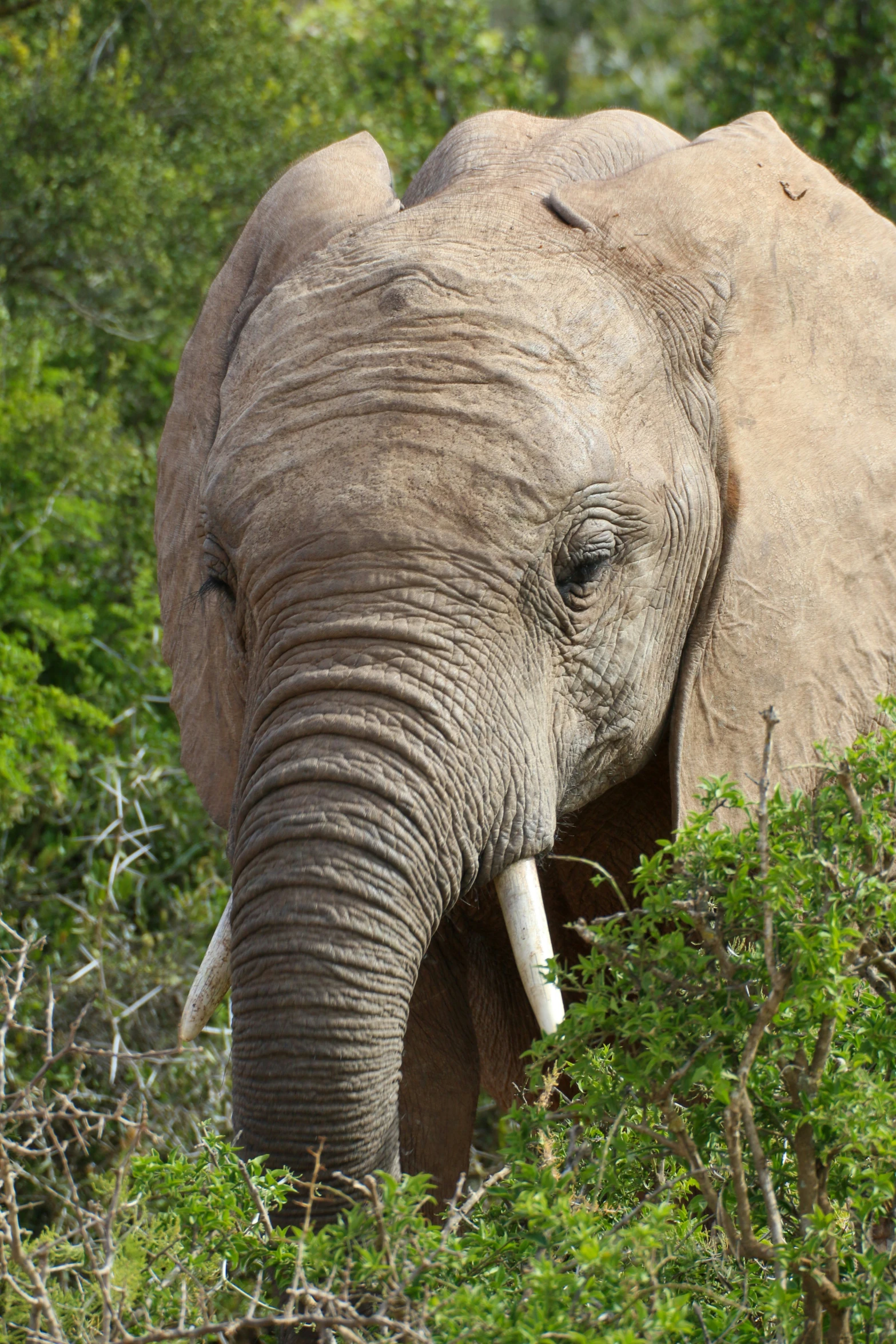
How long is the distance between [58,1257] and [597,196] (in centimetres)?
211

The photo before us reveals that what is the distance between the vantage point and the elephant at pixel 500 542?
2.40 metres

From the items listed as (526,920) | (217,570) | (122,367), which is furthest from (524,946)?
(122,367)

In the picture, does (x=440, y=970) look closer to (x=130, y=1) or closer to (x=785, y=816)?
(x=785, y=816)

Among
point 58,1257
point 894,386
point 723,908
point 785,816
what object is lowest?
point 58,1257

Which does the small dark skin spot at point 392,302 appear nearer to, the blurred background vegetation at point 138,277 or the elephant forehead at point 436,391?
the elephant forehead at point 436,391

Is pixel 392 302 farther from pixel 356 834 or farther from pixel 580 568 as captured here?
pixel 356 834

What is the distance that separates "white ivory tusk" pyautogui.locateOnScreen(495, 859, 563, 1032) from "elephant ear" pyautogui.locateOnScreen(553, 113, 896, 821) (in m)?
0.29

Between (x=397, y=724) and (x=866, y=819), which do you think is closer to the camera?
(x=866, y=819)

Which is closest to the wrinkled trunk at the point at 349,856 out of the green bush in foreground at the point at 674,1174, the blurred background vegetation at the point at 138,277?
the green bush in foreground at the point at 674,1174

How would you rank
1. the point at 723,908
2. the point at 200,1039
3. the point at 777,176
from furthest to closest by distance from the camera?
the point at 200,1039 < the point at 777,176 < the point at 723,908

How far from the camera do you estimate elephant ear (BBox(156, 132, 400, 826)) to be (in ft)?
10.3

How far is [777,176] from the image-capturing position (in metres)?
3.02

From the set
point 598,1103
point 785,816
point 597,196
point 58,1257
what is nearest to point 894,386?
point 597,196

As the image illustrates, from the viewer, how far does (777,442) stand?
111 inches
